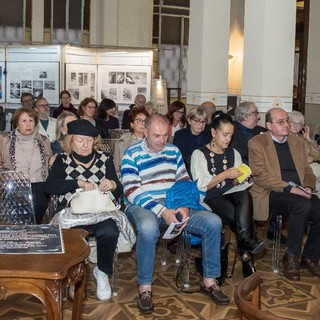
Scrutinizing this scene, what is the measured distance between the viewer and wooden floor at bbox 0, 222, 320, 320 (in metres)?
4.28

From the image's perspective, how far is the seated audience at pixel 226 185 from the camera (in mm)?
4961

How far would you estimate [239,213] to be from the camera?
4992 millimetres

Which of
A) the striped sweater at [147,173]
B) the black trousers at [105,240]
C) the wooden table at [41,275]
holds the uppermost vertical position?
the striped sweater at [147,173]

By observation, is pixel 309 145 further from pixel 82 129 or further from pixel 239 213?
pixel 82 129

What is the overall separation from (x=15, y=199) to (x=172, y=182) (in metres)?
1.28

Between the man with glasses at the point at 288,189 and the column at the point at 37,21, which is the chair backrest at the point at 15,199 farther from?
the column at the point at 37,21

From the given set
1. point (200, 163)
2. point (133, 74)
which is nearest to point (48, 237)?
point (200, 163)

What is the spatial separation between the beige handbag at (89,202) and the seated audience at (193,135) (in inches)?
79.5

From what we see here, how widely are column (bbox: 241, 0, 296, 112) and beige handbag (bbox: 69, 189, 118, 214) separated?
4.17 metres

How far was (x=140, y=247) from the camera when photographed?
443 centimetres

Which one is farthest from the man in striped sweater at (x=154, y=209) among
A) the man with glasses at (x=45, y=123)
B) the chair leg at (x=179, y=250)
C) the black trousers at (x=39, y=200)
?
the man with glasses at (x=45, y=123)

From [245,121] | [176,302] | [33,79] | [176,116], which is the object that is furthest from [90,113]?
Result: [33,79]

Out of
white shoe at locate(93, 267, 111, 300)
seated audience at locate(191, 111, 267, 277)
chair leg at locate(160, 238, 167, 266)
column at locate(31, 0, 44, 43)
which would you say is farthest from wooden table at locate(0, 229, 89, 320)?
column at locate(31, 0, 44, 43)

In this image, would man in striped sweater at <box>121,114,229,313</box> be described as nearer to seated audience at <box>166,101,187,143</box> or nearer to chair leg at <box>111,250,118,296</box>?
chair leg at <box>111,250,118,296</box>
